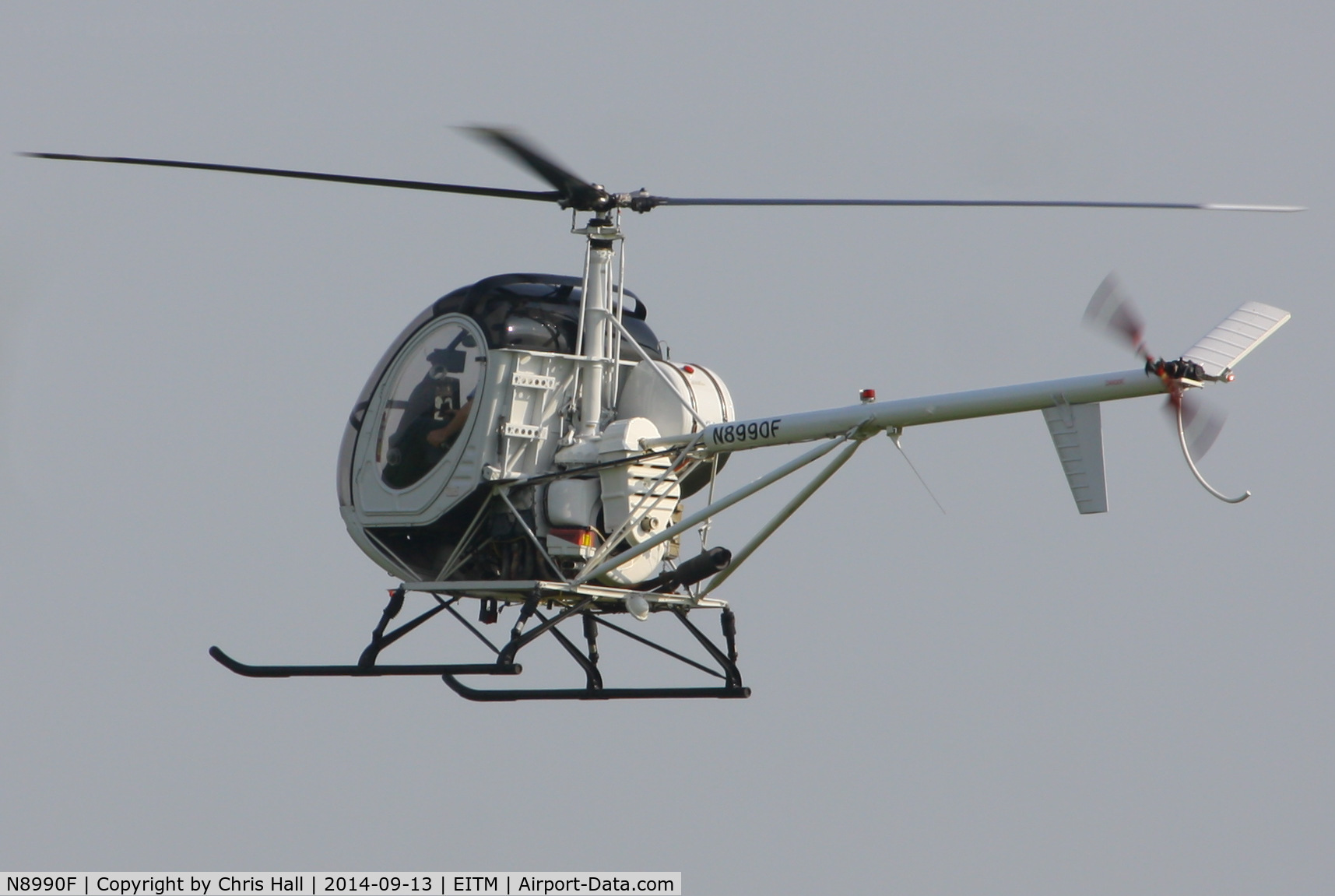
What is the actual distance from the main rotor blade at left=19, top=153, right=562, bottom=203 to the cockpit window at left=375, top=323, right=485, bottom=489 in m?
1.33

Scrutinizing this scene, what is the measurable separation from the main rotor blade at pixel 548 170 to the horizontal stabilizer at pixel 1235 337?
563 centimetres

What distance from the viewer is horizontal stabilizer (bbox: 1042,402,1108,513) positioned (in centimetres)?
1452

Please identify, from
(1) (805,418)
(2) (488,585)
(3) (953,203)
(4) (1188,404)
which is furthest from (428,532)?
(4) (1188,404)

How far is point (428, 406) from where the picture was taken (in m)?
18.2

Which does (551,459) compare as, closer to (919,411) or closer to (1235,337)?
(919,411)

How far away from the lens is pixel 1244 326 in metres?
14.3

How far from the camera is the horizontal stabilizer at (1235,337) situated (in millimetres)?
14062

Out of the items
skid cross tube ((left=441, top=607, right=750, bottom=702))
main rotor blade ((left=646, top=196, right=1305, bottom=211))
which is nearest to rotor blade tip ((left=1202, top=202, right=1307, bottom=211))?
main rotor blade ((left=646, top=196, right=1305, bottom=211))

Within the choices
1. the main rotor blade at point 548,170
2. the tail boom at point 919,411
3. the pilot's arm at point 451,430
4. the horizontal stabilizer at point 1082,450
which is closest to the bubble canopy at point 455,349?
the pilot's arm at point 451,430

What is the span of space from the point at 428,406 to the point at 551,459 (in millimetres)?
1246

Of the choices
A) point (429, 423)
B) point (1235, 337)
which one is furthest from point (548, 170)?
point (1235, 337)

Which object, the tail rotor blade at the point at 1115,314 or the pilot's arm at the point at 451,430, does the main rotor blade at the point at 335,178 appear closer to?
the pilot's arm at the point at 451,430

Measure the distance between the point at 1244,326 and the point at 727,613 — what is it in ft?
18.1

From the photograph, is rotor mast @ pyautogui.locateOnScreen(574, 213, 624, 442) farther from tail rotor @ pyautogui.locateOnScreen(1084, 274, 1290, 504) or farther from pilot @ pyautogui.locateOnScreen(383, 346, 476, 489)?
tail rotor @ pyautogui.locateOnScreen(1084, 274, 1290, 504)
